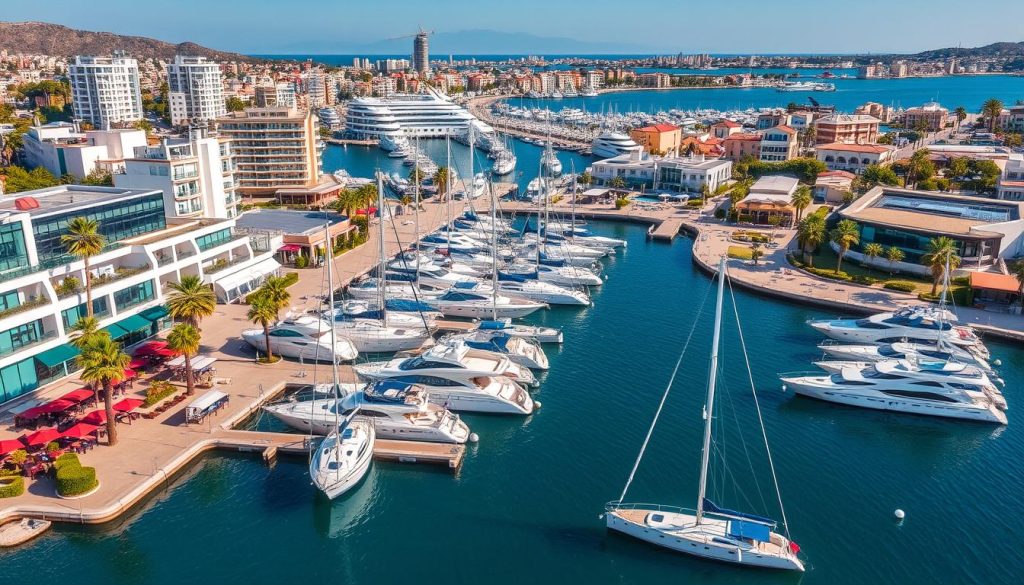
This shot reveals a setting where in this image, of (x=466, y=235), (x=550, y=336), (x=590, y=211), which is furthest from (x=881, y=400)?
(x=590, y=211)

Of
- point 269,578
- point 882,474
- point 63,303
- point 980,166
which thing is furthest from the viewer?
point 980,166

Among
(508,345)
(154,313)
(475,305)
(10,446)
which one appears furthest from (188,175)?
(508,345)

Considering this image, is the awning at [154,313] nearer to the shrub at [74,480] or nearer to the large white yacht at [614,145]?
the shrub at [74,480]

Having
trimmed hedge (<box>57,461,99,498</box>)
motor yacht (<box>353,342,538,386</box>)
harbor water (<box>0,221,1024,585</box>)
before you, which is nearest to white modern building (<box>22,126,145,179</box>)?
motor yacht (<box>353,342,538,386</box>)

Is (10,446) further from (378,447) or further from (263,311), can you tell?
(378,447)

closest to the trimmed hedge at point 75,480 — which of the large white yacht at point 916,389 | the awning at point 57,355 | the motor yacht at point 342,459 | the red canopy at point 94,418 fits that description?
the red canopy at point 94,418

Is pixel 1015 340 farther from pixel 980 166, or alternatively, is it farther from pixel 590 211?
pixel 980 166
